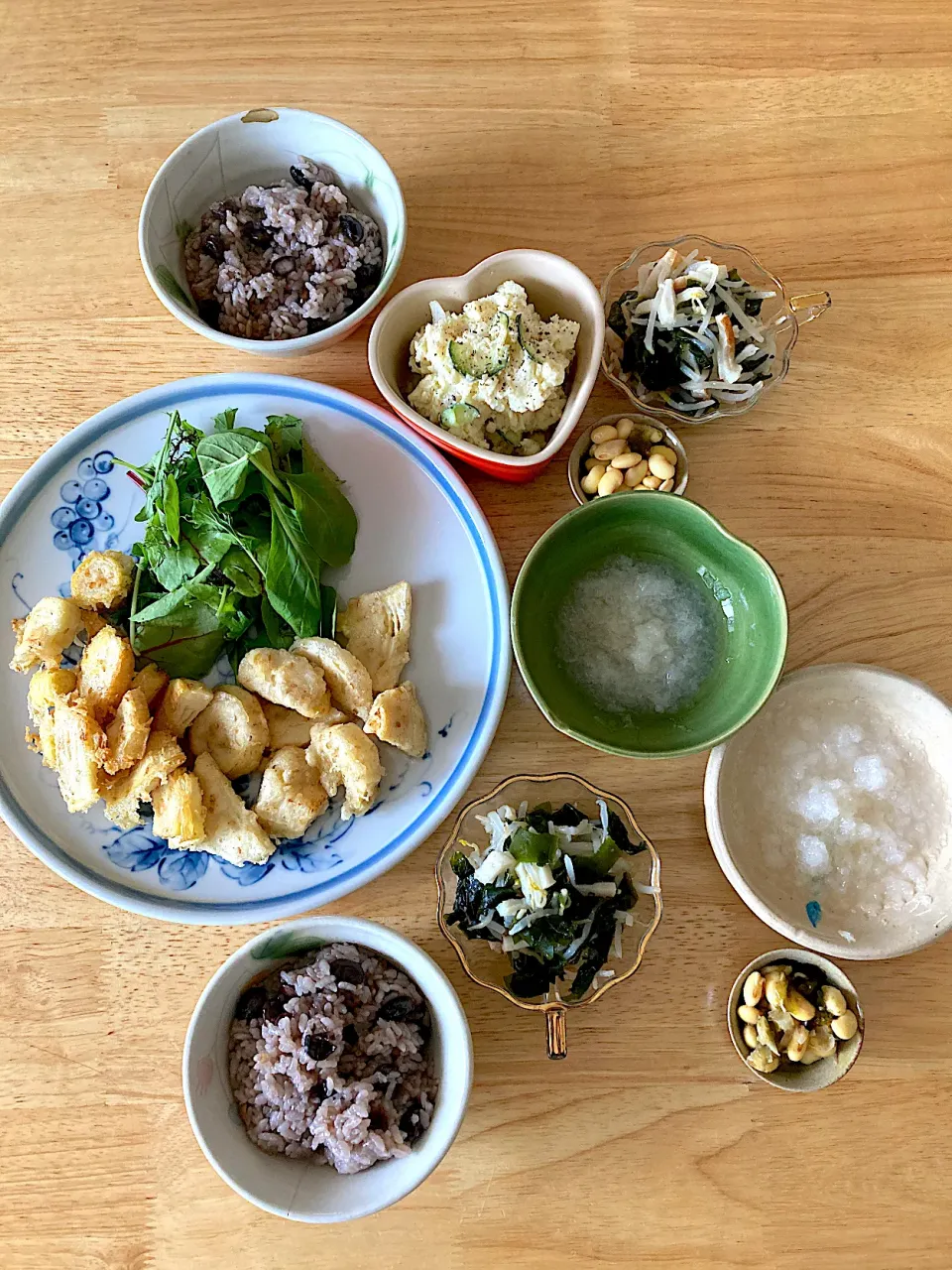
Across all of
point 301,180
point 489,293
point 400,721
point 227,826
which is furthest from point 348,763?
point 301,180

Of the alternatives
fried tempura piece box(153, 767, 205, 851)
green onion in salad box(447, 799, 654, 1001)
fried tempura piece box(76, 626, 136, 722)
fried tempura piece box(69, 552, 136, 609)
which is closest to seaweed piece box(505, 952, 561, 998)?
green onion in salad box(447, 799, 654, 1001)

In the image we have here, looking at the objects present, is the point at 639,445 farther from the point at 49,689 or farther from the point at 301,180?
the point at 49,689

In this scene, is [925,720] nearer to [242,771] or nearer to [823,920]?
[823,920]

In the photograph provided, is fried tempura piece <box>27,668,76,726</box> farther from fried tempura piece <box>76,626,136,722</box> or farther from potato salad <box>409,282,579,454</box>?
potato salad <box>409,282,579,454</box>

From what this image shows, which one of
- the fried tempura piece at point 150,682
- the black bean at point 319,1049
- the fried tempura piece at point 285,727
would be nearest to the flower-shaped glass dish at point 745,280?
the fried tempura piece at point 285,727

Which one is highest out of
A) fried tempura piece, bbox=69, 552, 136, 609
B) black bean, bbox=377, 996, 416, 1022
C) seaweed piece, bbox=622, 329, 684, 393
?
seaweed piece, bbox=622, 329, 684, 393
